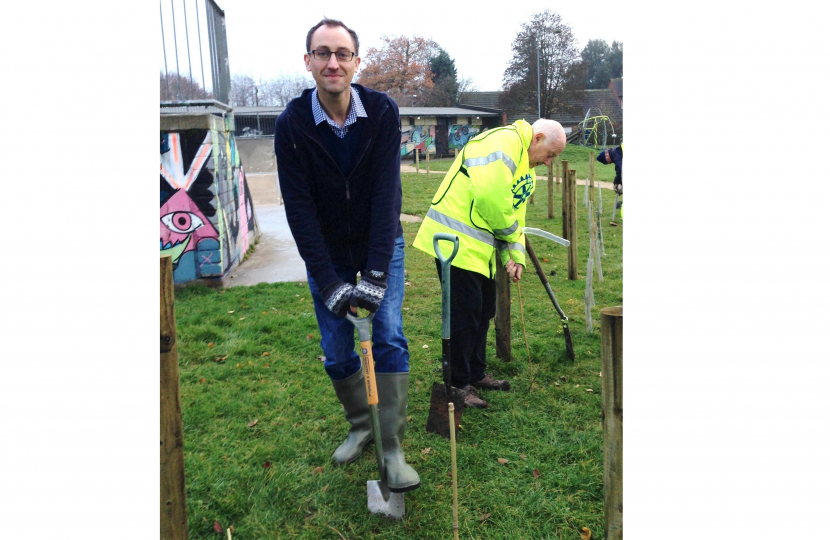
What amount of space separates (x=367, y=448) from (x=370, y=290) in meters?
1.10

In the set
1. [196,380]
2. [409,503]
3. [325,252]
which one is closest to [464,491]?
[409,503]

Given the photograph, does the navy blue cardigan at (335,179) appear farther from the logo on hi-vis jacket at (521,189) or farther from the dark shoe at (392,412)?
the logo on hi-vis jacket at (521,189)

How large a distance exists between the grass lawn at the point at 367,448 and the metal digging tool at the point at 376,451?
0.20 feet

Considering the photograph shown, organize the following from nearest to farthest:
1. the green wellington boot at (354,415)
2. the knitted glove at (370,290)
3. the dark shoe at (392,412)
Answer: the knitted glove at (370,290)
the dark shoe at (392,412)
the green wellington boot at (354,415)

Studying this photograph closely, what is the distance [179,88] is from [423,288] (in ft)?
13.6

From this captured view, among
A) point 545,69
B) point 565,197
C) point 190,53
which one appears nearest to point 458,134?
point 545,69

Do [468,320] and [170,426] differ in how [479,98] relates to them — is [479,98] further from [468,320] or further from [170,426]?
[170,426]

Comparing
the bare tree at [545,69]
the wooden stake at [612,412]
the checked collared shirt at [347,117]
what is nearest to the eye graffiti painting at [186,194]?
the checked collared shirt at [347,117]

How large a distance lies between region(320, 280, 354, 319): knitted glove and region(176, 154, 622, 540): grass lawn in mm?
926

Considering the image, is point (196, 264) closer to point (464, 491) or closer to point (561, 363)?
point (561, 363)

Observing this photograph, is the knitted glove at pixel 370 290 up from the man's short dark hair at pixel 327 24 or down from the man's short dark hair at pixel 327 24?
down

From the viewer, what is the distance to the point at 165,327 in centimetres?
193

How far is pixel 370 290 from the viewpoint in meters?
2.88

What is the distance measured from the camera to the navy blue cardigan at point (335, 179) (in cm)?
291
